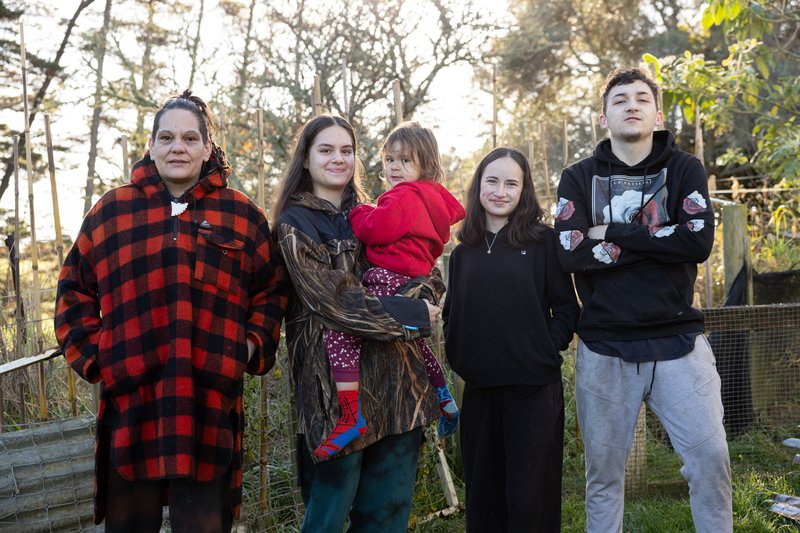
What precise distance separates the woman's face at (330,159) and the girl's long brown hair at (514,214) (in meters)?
0.55

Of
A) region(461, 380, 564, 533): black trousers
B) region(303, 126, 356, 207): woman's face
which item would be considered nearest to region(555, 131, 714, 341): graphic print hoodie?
region(461, 380, 564, 533): black trousers

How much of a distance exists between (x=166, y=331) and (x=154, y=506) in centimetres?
53

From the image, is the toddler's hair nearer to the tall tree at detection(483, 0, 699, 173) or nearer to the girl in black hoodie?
the girl in black hoodie

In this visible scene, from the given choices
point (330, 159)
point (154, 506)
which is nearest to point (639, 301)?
point (330, 159)

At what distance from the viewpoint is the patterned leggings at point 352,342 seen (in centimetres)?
237

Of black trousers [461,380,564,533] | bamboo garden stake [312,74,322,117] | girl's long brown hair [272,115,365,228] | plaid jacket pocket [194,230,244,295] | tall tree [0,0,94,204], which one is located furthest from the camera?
tall tree [0,0,94,204]

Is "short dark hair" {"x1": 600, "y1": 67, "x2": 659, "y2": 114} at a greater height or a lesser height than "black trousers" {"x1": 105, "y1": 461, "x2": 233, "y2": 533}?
greater

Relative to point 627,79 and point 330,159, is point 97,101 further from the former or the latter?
point 627,79

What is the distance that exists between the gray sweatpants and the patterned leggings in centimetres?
77

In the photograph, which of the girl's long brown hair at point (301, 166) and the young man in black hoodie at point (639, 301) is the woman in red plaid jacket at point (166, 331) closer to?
the girl's long brown hair at point (301, 166)

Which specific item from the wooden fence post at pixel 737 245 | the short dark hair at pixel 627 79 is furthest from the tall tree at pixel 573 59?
the short dark hair at pixel 627 79

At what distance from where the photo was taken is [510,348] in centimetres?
269

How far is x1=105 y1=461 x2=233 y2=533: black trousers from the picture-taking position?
87.8 inches

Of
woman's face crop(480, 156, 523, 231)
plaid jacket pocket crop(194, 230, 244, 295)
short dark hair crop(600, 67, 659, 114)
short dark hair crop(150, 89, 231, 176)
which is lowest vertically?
plaid jacket pocket crop(194, 230, 244, 295)
